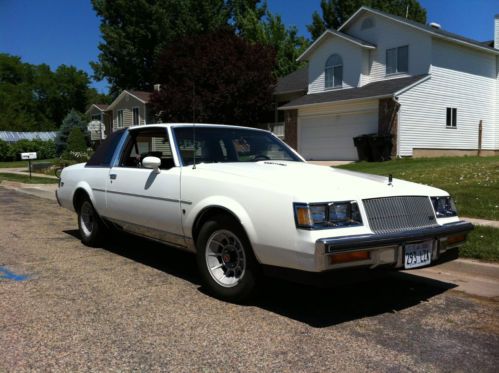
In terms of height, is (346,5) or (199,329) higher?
(346,5)

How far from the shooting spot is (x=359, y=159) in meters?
21.8

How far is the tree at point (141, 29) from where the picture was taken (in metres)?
46.0

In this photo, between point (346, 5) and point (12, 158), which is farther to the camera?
point (346, 5)

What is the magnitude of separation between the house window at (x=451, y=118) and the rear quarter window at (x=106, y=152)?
20.2 m

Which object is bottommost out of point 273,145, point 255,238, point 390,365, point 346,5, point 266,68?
point 390,365

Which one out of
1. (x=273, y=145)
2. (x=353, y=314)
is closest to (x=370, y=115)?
(x=273, y=145)

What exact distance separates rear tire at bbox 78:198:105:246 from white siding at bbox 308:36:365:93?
63.9 feet

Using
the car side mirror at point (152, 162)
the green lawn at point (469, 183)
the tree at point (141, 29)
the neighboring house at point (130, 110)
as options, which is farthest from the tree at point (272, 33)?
the car side mirror at point (152, 162)

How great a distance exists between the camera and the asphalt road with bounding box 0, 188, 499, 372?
3227 mm

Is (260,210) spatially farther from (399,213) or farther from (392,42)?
(392,42)

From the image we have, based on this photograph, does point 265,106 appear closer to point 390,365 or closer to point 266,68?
point 266,68

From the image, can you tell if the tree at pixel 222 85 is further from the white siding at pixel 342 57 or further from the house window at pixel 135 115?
the house window at pixel 135 115

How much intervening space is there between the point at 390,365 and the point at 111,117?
47.2 meters

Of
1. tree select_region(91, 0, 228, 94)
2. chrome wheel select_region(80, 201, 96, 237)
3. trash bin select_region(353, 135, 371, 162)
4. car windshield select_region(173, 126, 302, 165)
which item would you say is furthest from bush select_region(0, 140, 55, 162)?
car windshield select_region(173, 126, 302, 165)
